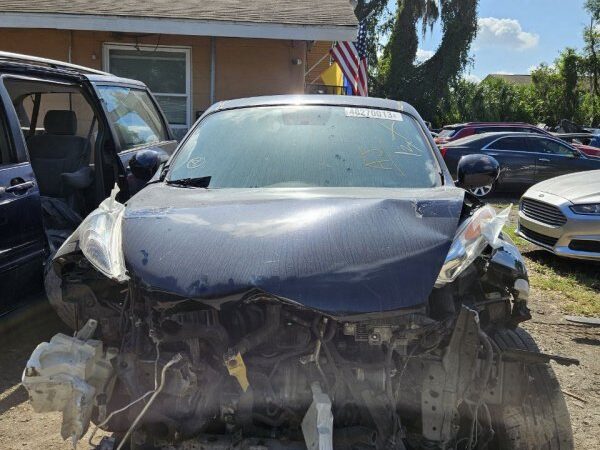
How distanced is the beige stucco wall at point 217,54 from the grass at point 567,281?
224 inches

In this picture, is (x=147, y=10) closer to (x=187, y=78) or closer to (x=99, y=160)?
(x=187, y=78)

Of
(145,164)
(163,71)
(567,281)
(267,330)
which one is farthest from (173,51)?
(267,330)

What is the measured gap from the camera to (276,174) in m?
3.24

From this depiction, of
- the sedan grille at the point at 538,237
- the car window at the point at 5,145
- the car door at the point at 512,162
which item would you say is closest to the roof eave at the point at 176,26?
the car door at the point at 512,162

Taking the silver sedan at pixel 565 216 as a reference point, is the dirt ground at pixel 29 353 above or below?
below

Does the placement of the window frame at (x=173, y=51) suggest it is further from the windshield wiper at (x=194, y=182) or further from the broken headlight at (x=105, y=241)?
the broken headlight at (x=105, y=241)

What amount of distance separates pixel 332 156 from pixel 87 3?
28.5ft

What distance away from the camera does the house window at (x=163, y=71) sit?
1089cm

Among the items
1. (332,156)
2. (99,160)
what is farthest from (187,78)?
(332,156)

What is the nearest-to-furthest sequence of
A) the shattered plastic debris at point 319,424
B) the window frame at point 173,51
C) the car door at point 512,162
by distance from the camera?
the shattered plastic debris at point 319,424 → the window frame at point 173,51 → the car door at point 512,162

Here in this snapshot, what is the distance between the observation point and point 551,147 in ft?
43.1

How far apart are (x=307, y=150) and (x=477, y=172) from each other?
1.07 metres

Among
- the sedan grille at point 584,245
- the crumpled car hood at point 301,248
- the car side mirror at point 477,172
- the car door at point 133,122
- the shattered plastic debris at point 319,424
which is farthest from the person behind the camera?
the sedan grille at point 584,245

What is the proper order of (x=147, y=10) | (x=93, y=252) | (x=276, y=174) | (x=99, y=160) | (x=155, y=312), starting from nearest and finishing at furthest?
(x=155, y=312) → (x=93, y=252) → (x=276, y=174) → (x=99, y=160) → (x=147, y=10)
